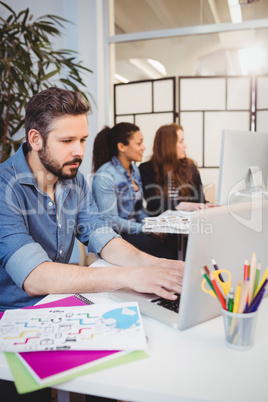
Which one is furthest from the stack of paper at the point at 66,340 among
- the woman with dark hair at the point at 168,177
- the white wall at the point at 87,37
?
the white wall at the point at 87,37

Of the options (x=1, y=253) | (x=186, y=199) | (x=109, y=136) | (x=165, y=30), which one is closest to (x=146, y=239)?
(x=186, y=199)

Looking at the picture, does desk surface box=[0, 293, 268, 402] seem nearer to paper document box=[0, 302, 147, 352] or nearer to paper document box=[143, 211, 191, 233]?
paper document box=[0, 302, 147, 352]

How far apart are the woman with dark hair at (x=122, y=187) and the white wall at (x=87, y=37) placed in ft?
4.05

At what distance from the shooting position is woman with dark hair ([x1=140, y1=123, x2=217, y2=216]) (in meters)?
2.92

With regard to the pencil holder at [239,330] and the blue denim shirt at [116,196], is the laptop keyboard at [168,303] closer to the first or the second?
the pencil holder at [239,330]

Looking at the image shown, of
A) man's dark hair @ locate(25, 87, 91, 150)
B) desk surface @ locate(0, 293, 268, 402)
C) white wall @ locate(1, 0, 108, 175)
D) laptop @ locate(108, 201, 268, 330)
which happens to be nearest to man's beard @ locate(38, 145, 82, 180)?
man's dark hair @ locate(25, 87, 91, 150)

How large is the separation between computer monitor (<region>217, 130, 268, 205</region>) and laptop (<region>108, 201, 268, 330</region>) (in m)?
0.78

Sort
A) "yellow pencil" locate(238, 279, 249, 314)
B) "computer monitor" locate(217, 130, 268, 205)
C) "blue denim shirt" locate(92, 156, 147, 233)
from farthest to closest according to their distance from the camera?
"blue denim shirt" locate(92, 156, 147, 233) → "computer monitor" locate(217, 130, 268, 205) → "yellow pencil" locate(238, 279, 249, 314)

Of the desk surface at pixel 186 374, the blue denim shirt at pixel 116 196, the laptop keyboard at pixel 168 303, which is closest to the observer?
the desk surface at pixel 186 374

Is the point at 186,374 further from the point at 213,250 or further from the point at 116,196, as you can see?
the point at 116,196

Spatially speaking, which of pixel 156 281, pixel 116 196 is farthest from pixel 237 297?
pixel 116 196

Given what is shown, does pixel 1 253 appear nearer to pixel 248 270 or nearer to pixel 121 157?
pixel 248 270

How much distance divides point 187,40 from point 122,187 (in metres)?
2.44

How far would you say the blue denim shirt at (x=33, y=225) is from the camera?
102cm
